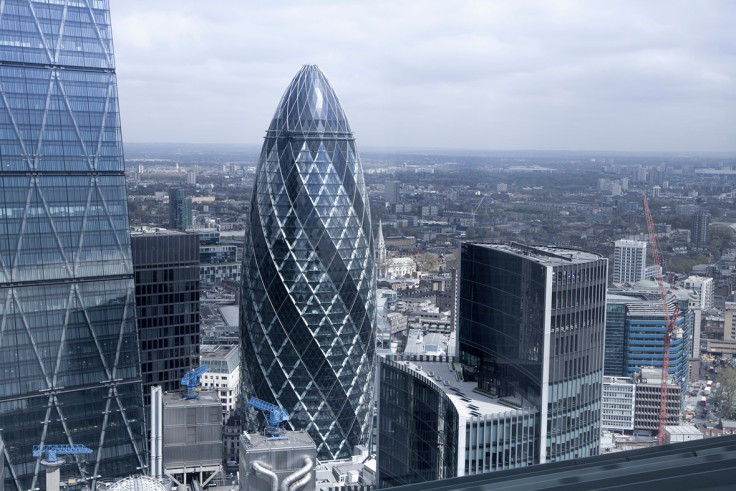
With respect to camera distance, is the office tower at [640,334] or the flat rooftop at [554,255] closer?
the flat rooftop at [554,255]

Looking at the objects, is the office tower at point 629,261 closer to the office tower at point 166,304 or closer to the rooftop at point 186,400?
the rooftop at point 186,400

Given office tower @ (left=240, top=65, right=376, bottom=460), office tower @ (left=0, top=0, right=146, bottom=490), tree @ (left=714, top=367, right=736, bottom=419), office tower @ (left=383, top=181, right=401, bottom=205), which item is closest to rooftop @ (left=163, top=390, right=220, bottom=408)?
office tower @ (left=0, top=0, right=146, bottom=490)

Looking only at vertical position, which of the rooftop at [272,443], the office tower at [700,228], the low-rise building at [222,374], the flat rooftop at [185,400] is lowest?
the low-rise building at [222,374]

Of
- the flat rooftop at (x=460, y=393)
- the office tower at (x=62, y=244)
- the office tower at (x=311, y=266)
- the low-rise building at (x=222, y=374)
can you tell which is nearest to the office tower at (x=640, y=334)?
the flat rooftop at (x=460, y=393)

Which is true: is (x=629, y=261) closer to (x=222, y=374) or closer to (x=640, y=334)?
(x=640, y=334)

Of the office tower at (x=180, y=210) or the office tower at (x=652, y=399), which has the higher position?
the office tower at (x=180, y=210)

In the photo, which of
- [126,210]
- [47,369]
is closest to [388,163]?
[126,210]

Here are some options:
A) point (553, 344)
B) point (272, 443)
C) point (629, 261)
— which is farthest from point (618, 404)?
point (272, 443)
